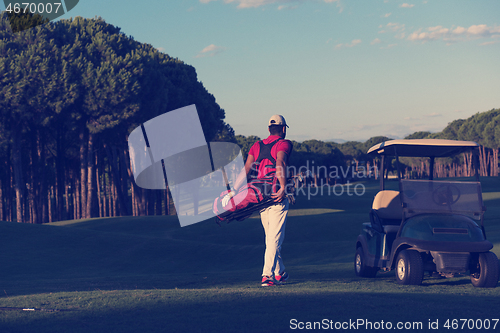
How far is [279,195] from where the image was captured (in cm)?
711

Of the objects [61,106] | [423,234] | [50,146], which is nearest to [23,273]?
[423,234]

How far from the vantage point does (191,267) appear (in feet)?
50.5

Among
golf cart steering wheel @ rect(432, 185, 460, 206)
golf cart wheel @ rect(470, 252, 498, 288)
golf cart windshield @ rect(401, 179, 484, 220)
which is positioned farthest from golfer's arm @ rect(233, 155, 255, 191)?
golf cart wheel @ rect(470, 252, 498, 288)

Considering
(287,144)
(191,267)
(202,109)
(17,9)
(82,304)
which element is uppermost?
(17,9)

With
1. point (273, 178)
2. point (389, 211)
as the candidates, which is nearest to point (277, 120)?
point (273, 178)

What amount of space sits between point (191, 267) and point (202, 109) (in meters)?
27.4

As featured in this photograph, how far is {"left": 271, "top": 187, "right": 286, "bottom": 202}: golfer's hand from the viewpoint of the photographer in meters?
7.08

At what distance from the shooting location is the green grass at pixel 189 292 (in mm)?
5039

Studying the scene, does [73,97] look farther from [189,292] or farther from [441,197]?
[441,197]

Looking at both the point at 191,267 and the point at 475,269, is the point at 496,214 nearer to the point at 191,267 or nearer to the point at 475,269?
the point at 191,267

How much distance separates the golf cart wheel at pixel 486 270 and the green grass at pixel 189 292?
0.67 feet

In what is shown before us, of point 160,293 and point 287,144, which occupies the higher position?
point 287,144

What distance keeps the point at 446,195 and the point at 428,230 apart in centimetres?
107

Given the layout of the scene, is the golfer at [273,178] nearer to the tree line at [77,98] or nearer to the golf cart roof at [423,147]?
the golf cart roof at [423,147]
